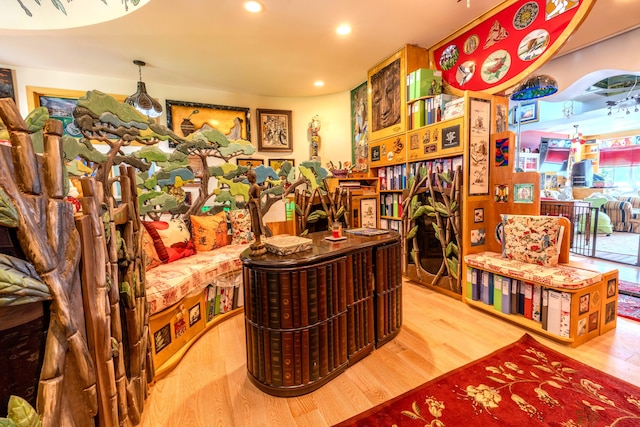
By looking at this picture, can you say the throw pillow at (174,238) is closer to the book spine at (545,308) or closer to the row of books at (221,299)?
the row of books at (221,299)

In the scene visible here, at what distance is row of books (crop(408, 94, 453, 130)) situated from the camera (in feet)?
10.2

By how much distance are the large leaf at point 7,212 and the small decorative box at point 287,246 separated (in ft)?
3.72

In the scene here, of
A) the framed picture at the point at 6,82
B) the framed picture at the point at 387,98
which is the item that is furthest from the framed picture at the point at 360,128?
the framed picture at the point at 6,82

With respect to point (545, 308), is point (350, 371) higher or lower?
lower

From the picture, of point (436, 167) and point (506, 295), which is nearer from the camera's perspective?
point (506, 295)

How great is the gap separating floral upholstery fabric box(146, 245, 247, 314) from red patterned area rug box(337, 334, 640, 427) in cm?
143

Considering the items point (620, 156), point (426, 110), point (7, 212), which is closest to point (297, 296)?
point (7, 212)

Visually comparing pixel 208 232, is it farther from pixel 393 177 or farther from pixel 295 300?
pixel 393 177

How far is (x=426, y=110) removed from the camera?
3.29 m

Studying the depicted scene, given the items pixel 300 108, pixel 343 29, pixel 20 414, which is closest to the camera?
pixel 20 414

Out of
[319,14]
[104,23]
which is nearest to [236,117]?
[104,23]

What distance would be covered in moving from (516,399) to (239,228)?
2885mm

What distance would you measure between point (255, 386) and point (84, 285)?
1225 mm

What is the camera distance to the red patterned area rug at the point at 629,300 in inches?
99.4
